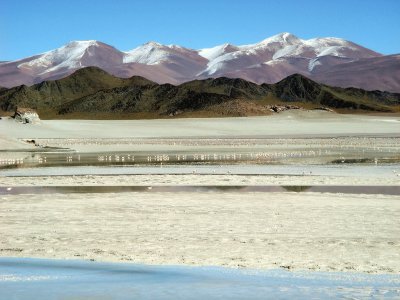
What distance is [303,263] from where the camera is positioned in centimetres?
950

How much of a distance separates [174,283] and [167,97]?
140m

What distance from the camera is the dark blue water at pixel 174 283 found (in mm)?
7754

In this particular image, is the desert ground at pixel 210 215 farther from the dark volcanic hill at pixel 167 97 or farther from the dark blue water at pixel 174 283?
the dark volcanic hill at pixel 167 97

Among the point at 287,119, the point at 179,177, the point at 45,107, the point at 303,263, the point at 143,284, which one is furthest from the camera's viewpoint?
the point at 45,107

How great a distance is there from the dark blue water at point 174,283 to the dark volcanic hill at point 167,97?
10555 cm

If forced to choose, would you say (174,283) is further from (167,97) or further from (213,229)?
(167,97)

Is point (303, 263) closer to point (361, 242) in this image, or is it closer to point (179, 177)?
point (361, 242)

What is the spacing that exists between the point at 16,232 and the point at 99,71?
187795mm

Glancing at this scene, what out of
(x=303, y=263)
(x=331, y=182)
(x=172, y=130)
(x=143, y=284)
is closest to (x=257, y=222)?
(x=303, y=263)

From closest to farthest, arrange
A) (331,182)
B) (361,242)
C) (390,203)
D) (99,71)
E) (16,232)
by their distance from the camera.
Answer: (361,242) → (16,232) → (390,203) → (331,182) → (99,71)

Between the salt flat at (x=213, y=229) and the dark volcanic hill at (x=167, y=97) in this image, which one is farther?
the dark volcanic hill at (x=167, y=97)

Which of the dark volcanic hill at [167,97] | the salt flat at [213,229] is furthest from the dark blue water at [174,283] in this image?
the dark volcanic hill at [167,97]

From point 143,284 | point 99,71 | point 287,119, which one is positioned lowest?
point 143,284

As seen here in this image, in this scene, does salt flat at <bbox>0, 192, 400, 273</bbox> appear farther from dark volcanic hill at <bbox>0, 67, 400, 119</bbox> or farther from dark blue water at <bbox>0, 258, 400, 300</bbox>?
dark volcanic hill at <bbox>0, 67, 400, 119</bbox>
